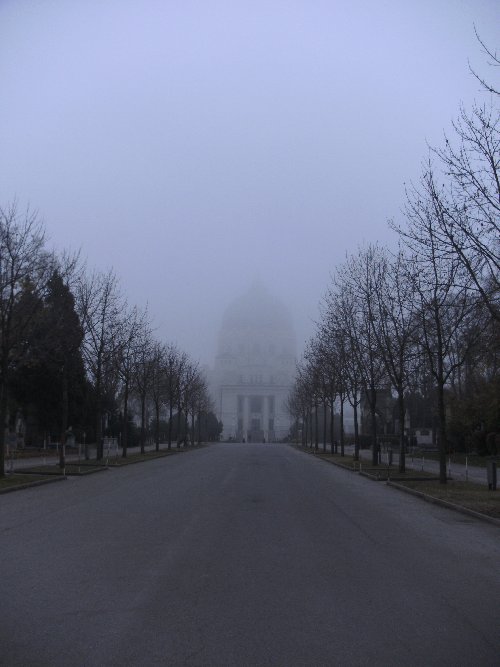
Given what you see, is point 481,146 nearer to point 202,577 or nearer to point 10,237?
point 202,577

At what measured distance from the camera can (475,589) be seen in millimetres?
8953

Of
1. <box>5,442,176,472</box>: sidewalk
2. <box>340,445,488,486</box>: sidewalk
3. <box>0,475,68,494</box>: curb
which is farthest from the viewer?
<box>5,442,176,472</box>: sidewalk

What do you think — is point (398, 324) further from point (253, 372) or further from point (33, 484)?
point (253, 372)

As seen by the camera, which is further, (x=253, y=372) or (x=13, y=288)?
(x=253, y=372)

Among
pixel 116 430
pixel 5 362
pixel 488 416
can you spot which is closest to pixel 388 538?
pixel 5 362

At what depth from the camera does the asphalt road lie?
6.46m

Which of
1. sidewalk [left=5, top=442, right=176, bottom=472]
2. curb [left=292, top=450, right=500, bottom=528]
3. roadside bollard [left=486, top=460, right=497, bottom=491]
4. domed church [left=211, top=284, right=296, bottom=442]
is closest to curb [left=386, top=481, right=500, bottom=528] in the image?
curb [left=292, top=450, right=500, bottom=528]

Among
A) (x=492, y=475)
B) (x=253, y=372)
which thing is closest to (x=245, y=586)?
(x=492, y=475)

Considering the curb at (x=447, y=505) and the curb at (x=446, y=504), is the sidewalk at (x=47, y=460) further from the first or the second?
the curb at (x=447, y=505)

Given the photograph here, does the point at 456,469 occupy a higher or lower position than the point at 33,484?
lower

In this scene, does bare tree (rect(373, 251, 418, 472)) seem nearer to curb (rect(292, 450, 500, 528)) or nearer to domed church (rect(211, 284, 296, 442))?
curb (rect(292, 450, 500, 528))

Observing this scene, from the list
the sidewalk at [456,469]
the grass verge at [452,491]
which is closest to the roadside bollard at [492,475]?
the grass verge at [452,491]

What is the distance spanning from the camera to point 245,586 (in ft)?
28.9

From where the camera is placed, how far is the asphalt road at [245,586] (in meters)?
6.46
